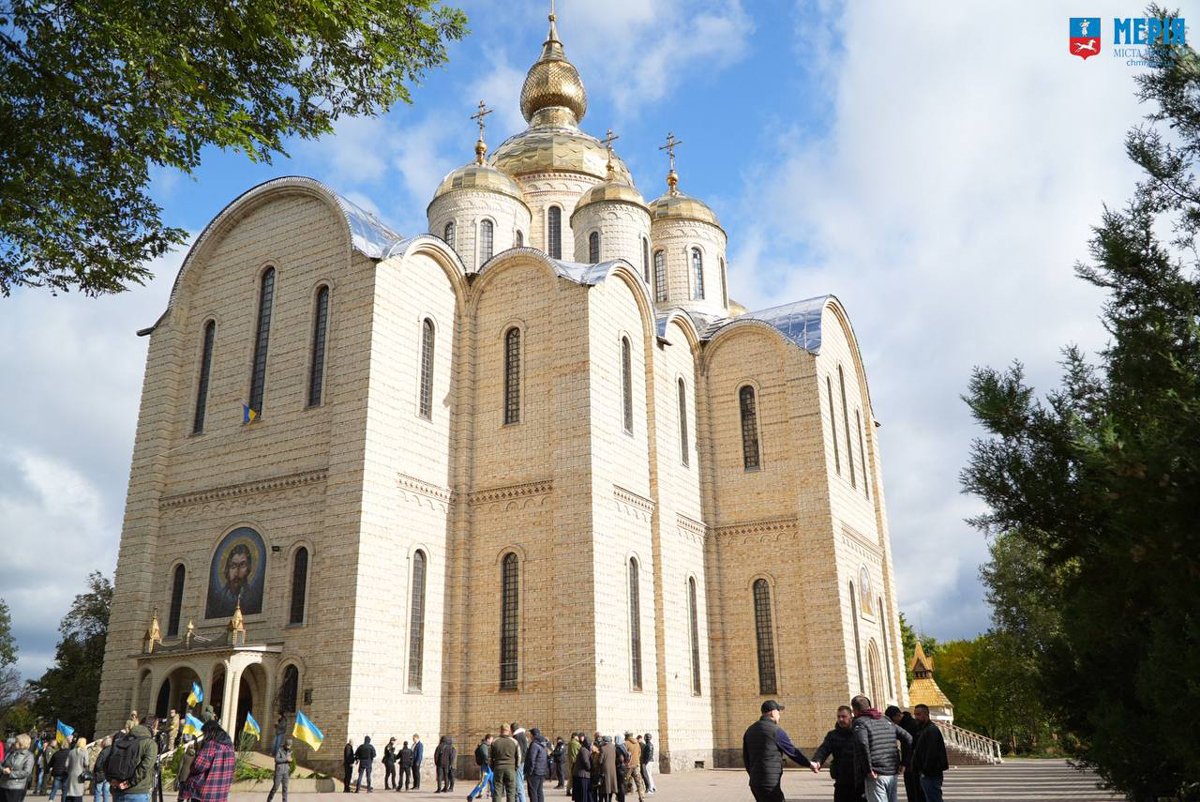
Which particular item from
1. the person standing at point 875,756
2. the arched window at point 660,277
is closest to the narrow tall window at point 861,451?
the arched window at point 660,277

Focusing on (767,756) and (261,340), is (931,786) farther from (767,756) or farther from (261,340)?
(261,340)

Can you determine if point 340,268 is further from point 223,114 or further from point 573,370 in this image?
point 223,114

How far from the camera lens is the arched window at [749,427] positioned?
2430cm

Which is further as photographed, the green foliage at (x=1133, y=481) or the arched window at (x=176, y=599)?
the arched window at (x=176, y=599)

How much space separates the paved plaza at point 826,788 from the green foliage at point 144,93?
8.43 metres

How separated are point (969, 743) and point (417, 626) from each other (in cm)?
1620

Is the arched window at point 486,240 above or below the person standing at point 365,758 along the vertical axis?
above

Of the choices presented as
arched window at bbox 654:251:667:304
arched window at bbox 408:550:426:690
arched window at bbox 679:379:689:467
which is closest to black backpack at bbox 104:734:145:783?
arched window at bbox 408:550:426:690

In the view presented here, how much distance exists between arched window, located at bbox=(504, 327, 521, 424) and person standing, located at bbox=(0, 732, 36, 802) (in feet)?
39.3

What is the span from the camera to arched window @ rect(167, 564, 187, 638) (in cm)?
1906

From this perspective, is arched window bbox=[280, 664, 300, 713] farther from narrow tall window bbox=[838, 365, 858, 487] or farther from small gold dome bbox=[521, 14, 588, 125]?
small gold dome bbox=[521, 14, 588, 125]

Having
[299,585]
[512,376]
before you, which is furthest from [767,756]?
[512,376]

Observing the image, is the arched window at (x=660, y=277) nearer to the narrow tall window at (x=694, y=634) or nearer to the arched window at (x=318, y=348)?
→ the narrow tall window at (x=694, y=634)

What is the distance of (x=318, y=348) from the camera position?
19609 millimetres
